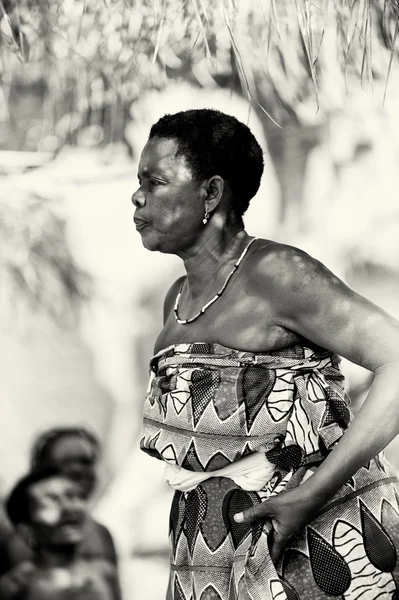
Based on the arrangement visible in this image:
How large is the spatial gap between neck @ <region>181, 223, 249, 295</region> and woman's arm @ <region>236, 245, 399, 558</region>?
0.79 ft

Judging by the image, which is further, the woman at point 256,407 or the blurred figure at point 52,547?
the blurred figure at point 52,547

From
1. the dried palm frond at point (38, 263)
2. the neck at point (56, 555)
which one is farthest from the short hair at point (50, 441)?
the dried palm frond at point (38, 263)

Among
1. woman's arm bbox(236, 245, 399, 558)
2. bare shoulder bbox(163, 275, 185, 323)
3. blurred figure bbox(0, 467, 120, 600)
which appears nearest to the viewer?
woman's arm bbox(236, 245, 399, 558)

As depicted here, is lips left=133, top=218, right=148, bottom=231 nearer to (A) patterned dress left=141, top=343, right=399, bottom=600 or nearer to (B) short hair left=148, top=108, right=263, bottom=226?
(B) short hair left=148, top=108, right=263, bottom=226

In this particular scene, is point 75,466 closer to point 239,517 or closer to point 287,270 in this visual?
point 239,517

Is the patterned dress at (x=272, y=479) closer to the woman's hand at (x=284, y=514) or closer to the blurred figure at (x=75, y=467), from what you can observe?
the woman's hand at (x=284, y=514)

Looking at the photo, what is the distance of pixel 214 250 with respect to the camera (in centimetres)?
210

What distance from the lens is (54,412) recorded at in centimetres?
355

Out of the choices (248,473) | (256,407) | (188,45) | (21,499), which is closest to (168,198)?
(256,407)

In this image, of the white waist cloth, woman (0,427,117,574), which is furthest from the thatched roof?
the white waist cloth

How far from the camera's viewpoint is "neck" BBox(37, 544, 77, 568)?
11.6 ft

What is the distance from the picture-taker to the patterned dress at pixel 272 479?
180 centimetres

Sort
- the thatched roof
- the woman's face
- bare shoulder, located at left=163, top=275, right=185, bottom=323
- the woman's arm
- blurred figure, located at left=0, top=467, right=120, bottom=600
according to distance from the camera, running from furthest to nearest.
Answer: blurred figure, located at left=0, top=467, right=120, bottom=600, the thatched roof, bare shoulder, located at left=163, top=275, right=185, bottom=323, the woman's face, the woman's arm

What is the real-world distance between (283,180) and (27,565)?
1941mm
